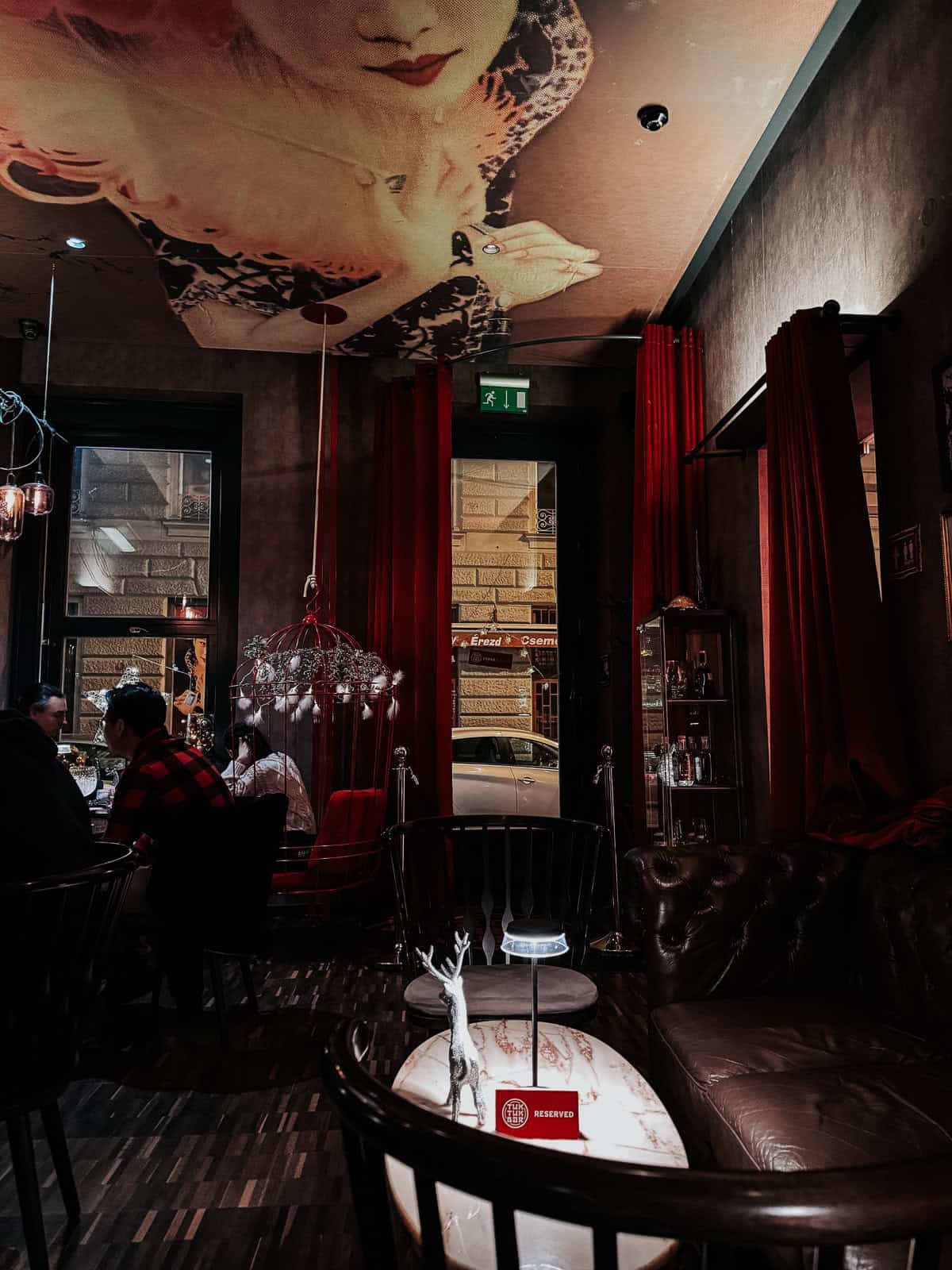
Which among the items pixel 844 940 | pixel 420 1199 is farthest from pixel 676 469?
pixel 420 1199

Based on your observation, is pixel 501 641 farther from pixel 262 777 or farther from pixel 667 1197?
pixel 667 1197

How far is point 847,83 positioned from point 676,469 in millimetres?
1890

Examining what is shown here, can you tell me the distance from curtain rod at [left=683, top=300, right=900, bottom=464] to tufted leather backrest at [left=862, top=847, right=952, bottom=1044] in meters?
1.66

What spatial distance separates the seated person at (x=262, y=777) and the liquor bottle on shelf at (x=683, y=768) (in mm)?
1886

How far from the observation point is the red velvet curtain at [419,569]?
15.9 ft

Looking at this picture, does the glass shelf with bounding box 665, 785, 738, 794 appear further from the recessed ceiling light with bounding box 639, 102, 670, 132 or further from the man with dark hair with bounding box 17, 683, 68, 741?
the man with dark hair with bounding box 17, 683, 68, 741

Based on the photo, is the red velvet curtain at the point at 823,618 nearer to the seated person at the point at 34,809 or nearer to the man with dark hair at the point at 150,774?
the man with dark hair at the point at 150,774

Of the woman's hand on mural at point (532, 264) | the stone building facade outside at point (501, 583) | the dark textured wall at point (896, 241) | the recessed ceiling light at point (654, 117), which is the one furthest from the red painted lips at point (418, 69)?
the stone building facade outside at point (501, 583)

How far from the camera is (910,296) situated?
101 inches

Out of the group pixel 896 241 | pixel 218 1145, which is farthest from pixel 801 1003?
pixel 896 241

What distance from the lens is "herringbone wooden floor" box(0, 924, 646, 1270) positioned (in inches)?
69.1

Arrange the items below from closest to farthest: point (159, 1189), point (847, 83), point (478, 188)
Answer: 1. point (159, 1189)
2. point (847, 83)
3. point (478, 188)

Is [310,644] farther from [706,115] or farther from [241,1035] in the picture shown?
[706,115]

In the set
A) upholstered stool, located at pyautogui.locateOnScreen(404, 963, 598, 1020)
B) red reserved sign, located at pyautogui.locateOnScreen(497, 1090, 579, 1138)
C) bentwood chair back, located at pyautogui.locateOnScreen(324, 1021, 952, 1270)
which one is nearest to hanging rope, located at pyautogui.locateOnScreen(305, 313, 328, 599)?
upholstered stool, located at pyautogui.locateOnScreen(404, 963, 598, 1020)
